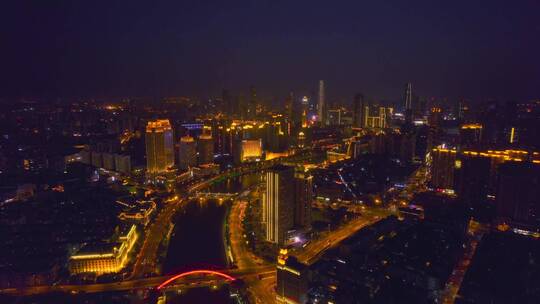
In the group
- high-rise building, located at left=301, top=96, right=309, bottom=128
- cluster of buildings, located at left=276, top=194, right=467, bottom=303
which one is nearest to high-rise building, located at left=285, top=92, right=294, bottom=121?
high-rise building, located at left=301, top=96, right=309, bottom=128

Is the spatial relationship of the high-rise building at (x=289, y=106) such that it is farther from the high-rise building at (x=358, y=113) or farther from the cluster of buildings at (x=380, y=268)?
the cluster of buildings at (x=380, y=268)

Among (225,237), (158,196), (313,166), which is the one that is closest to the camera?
(225,237)

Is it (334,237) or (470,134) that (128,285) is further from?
(470,134)

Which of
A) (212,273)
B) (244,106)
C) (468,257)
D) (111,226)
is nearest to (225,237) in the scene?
(212,273)

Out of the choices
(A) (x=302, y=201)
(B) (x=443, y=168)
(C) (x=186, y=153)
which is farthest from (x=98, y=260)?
(B) (x=443, y=168)

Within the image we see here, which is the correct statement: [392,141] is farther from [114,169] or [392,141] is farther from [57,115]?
[57,115]

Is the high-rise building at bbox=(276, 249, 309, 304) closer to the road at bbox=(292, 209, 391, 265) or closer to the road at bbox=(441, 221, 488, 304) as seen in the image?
the road at bbox=(292, 209, 391, 265)
